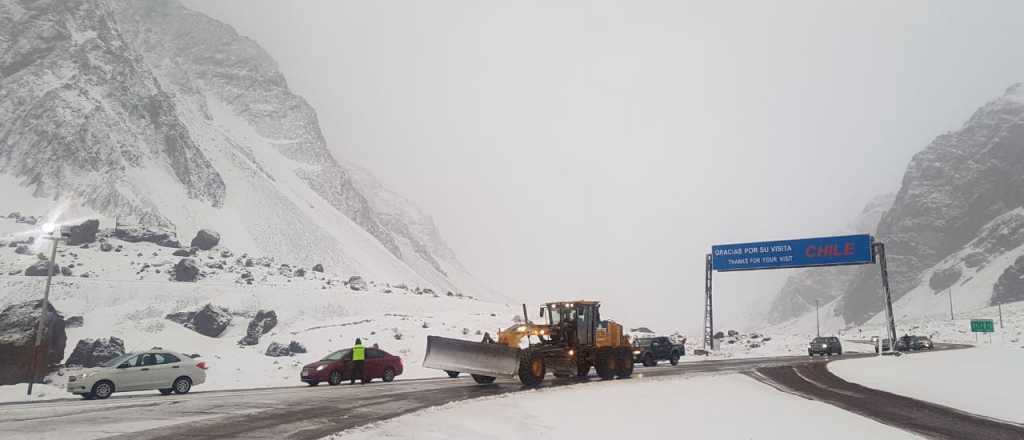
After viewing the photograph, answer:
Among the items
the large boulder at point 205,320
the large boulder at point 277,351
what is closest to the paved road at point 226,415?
the large boulder at point 277,351

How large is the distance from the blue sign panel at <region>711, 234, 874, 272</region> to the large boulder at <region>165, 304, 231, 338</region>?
132 ft

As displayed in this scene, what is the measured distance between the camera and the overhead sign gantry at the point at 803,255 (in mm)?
48688

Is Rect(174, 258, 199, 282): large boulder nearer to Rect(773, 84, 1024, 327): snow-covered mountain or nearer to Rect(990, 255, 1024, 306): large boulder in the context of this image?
Rect(990, 255, 1024, 306): large boulder

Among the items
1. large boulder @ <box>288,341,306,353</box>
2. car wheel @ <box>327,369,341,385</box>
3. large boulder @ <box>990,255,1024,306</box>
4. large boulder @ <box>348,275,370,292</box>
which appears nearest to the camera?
car wheel @ <box>327,369,341,385</box>

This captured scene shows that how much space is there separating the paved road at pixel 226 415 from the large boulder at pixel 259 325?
88.6 feet

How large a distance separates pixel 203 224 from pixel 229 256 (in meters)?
17.2

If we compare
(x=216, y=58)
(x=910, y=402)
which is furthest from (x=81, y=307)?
(x=216, y=58)

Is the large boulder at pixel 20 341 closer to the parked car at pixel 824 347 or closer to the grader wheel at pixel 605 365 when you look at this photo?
the grader wheel at pixel 605 365

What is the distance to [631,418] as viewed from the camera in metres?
Answer: 13.7

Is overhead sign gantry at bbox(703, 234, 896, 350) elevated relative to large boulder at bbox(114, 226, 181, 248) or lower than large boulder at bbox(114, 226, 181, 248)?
lower

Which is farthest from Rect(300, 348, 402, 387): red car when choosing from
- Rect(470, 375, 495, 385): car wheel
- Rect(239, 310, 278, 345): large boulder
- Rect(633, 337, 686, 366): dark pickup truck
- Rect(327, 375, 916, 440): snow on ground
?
Rect(239, 310, 278, 345): large boulder

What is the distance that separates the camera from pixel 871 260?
48.0 meters

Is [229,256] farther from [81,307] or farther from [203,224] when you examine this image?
[81,307]

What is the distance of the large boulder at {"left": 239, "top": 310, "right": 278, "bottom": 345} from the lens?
45.0 meters
